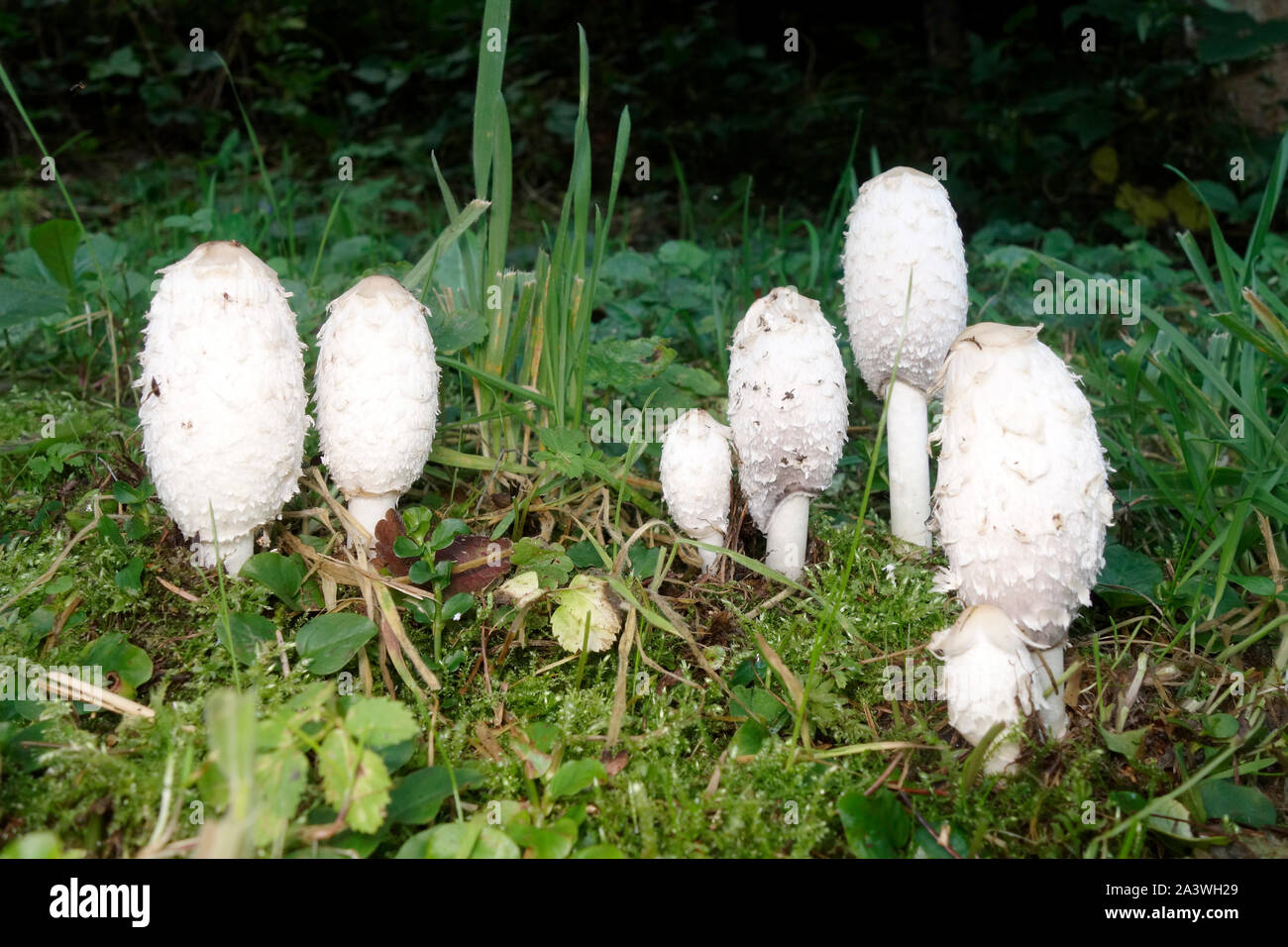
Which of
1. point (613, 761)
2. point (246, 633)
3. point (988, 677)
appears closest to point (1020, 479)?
point (988, 677)

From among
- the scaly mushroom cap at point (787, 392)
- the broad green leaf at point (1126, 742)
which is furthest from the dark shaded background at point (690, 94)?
the broad green leaf at point (1126, 742)

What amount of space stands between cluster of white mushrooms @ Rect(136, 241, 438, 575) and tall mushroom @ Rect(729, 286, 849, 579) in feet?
2.44

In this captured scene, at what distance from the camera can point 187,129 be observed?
798cm

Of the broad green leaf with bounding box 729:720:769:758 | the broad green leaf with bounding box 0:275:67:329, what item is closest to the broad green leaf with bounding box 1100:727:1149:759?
the broad green leaf with bounding box 729:720:769:758

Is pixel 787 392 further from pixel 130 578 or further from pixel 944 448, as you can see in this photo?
pixel 130 578

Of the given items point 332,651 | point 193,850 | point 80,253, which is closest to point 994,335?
point 332,651

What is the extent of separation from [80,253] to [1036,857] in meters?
3.96

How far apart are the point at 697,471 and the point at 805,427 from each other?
0.92 ft

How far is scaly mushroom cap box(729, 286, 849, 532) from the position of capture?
7.41ft

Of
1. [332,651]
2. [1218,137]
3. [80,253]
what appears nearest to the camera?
[332,651]

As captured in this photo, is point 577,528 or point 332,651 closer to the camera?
point 332,651

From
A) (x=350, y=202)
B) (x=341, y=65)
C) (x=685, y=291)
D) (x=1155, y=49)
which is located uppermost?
(x=341, y=65)

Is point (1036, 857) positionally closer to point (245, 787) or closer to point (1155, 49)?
point (245, 787)

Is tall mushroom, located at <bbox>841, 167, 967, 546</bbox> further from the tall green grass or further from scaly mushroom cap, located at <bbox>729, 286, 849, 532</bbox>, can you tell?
the tall green grass
